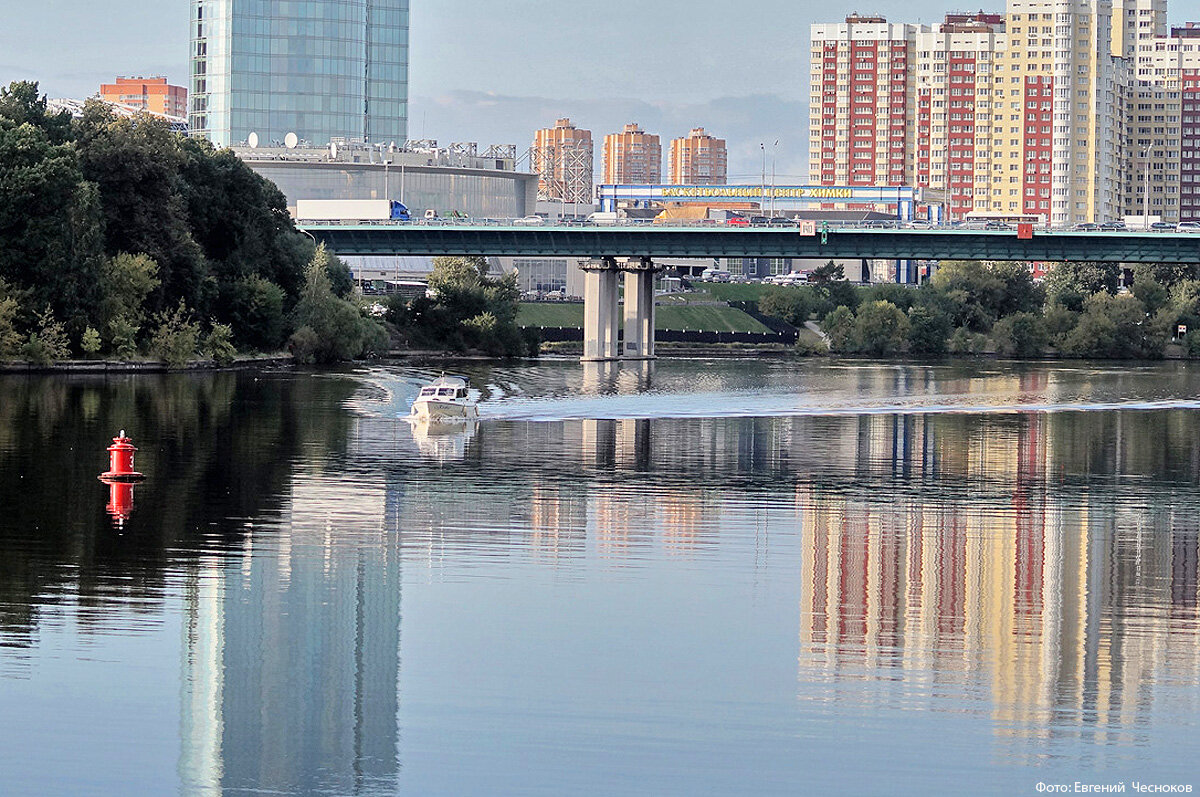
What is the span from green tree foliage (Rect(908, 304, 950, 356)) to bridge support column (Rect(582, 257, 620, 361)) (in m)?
35.1

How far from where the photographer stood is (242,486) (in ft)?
146

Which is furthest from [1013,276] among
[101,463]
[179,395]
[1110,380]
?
[101,463]

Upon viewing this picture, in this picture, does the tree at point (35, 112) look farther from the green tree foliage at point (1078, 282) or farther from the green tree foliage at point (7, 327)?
the green tree foliage at point (1078, 282)

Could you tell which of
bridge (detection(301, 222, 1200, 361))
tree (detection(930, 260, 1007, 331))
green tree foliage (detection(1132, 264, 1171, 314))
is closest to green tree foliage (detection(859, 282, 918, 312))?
tree (detection(930, 260, 1007, 331))

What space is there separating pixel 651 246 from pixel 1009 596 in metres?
121

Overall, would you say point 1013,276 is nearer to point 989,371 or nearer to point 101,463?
point 989,371

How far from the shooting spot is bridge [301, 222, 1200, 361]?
13925cm

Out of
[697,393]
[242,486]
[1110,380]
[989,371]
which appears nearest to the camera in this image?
[242,486]

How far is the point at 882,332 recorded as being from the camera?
582 ft

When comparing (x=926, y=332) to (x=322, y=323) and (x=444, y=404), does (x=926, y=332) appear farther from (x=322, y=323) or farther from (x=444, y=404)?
(x=444, y=404)

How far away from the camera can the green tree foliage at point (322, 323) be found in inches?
4759

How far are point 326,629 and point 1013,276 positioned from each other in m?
170

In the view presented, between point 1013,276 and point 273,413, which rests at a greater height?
point 1013,276

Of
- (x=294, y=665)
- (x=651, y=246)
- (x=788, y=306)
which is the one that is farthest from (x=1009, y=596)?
(x=788, y=306)
